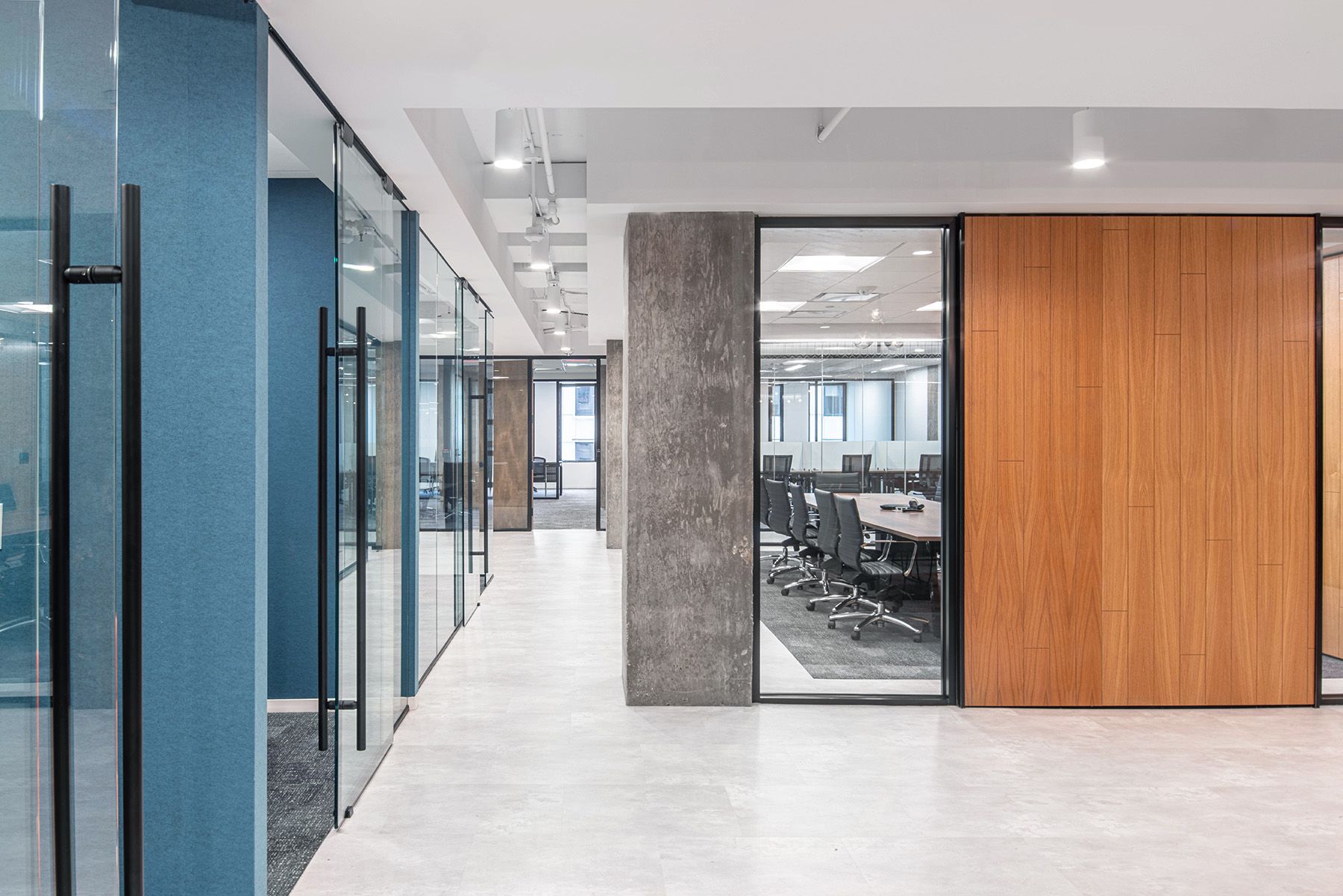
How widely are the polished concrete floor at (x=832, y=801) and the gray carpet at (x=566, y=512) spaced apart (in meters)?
8.29

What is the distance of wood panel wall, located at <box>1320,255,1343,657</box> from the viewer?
457 cm

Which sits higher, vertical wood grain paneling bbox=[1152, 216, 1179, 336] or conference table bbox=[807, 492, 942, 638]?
vertical wood grain paneling bbox=[1152, 216, 1179, 336]

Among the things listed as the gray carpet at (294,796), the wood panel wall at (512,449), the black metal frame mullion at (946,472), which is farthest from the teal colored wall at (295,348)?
the wood panel wall at (512,449)

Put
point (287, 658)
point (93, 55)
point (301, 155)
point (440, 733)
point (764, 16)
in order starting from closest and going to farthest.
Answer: point (93, 55), point (764, 16), point (301, 155), point (440, 733), point (287, 658)

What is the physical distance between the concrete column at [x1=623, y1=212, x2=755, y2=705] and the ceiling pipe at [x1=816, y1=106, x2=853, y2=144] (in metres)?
0.54

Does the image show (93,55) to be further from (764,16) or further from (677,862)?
(677,862)

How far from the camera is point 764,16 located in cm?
222

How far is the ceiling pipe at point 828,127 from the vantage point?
368 centimetres

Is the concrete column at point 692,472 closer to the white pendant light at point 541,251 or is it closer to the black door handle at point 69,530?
the white pendant light at point 541,251

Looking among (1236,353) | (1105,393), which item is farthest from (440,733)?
(1236,353)

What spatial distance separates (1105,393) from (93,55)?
444cm

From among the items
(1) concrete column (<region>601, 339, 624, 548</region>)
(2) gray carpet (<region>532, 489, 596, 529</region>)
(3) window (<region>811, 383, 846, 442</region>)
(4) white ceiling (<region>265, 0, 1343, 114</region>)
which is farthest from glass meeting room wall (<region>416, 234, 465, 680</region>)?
(2) gray carpet (<region>532, 489, 596, 529</region>)

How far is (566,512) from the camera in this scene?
14.8 m

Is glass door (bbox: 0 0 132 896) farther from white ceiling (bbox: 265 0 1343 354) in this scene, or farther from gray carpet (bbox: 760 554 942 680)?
gray carpet (bbox: 760 554 942 680)
